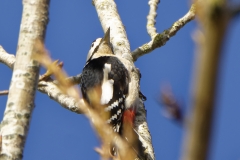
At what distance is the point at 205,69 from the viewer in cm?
50

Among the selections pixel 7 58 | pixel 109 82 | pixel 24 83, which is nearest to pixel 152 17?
pixel 109 82

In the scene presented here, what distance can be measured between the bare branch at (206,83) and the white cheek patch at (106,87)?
350 cm

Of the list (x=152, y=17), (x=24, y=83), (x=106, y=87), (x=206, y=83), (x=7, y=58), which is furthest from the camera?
(x=152, y=17)

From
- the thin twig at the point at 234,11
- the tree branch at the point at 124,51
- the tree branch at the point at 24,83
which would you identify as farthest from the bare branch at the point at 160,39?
the thin twig at the point at 234,11

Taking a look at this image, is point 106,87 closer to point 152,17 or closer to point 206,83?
point 152,17

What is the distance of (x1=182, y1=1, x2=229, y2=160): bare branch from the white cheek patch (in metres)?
3.50

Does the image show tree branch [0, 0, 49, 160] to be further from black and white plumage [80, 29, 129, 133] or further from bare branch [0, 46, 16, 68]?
bare branch [0, 46, 16, 68]

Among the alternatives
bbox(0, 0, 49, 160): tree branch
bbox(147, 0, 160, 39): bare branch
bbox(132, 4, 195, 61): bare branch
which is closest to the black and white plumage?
bbox(132, 4, 195, 61): bare branch

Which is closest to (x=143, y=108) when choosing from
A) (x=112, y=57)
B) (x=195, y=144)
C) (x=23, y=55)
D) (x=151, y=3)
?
(x=112, y=57)

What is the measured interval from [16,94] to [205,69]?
151 cm

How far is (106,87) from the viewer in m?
4.29

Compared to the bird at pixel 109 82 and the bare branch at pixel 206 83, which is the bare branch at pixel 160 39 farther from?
the bare branch at pixel 206 83

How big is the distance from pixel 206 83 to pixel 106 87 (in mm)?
3791

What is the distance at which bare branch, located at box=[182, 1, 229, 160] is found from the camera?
0.50 metres
